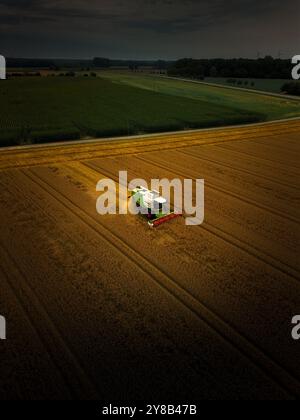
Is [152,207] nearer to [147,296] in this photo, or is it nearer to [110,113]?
[147,296]

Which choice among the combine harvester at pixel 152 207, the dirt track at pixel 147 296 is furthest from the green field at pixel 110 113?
the combine harvester at pixel 152 207

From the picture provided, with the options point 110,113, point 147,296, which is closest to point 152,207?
point 147,296

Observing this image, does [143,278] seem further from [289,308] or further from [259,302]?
[289,308]

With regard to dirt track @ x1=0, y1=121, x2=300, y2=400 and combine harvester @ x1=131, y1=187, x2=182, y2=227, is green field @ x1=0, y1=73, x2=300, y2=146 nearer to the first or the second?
dirt track @ x1=0, y1=121, x2=300, y2=400

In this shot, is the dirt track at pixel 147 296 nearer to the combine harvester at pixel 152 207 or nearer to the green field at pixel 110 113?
the combine harvester at pixel 152 207

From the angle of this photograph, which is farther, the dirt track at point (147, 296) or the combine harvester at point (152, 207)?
the combine harvester at point (152, 207)
